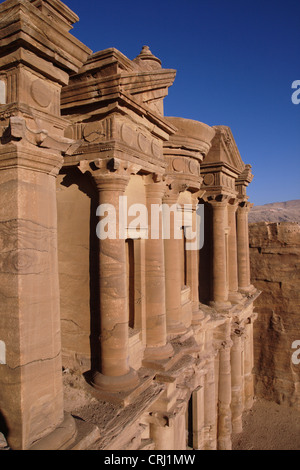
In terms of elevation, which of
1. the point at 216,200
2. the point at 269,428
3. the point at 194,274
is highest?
the point at 216,200

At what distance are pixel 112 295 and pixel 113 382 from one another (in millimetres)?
1687

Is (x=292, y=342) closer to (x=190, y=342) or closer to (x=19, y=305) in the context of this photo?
(x=190, y=342)

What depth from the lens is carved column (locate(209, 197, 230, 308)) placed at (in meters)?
14.2

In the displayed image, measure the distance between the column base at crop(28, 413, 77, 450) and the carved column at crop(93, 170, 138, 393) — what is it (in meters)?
1.72

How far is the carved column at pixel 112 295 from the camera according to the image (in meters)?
6.57

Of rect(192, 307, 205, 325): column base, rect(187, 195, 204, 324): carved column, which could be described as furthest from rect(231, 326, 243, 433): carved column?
rect(187, 195, 204, 324): carved column

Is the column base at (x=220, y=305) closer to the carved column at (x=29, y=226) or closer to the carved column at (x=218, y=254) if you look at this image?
the carved column at (x=218, y=254)

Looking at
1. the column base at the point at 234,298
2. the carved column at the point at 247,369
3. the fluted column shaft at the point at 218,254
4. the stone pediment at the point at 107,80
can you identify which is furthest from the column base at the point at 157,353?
the carved column at the point at 247,369

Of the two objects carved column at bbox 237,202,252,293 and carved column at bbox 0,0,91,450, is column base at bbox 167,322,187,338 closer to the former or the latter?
carved column at bbox 0,0,91,450

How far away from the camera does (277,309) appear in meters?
20.3

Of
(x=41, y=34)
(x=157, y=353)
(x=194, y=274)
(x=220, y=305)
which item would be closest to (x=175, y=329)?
(x=157, y=353)

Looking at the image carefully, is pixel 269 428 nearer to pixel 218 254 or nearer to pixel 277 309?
pixel 277 309

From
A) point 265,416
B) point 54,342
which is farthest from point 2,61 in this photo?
point 265,416

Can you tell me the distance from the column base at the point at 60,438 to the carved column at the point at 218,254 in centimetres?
1012
